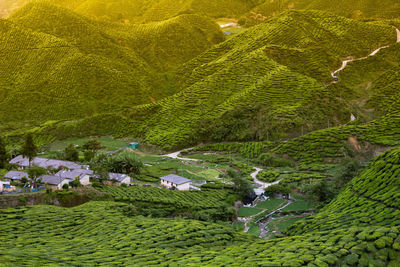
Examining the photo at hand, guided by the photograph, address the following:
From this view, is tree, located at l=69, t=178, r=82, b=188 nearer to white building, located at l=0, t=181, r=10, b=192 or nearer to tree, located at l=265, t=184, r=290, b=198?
white building, located at l=0, t=181, r=10, b=192

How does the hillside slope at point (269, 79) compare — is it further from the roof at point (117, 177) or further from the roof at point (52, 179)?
the roof at point (52, 179)

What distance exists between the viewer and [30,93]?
118 metres

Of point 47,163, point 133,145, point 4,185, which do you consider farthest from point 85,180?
point 133,145

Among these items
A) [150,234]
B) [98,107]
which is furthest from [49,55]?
[150,234]

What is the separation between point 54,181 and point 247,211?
2470 cm

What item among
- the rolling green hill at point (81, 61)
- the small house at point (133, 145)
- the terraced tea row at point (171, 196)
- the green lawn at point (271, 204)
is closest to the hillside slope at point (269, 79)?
the small house at point (133, 145)

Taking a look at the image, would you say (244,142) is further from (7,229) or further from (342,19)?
(342,19)

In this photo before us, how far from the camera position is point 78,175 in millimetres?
53094

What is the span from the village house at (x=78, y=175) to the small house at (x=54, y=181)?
1.80 metres

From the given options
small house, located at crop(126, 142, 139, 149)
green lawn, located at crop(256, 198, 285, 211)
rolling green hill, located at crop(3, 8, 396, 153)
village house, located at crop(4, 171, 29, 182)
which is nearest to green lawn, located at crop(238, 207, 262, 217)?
green lawn, located at crop(256, 198, 285, 211)

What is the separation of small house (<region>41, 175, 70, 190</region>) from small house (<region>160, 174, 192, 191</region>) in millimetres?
14219

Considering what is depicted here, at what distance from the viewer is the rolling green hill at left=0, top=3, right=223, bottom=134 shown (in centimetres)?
11631

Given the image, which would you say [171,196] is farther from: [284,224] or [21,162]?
[21,162]

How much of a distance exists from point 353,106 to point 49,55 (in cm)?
9445
